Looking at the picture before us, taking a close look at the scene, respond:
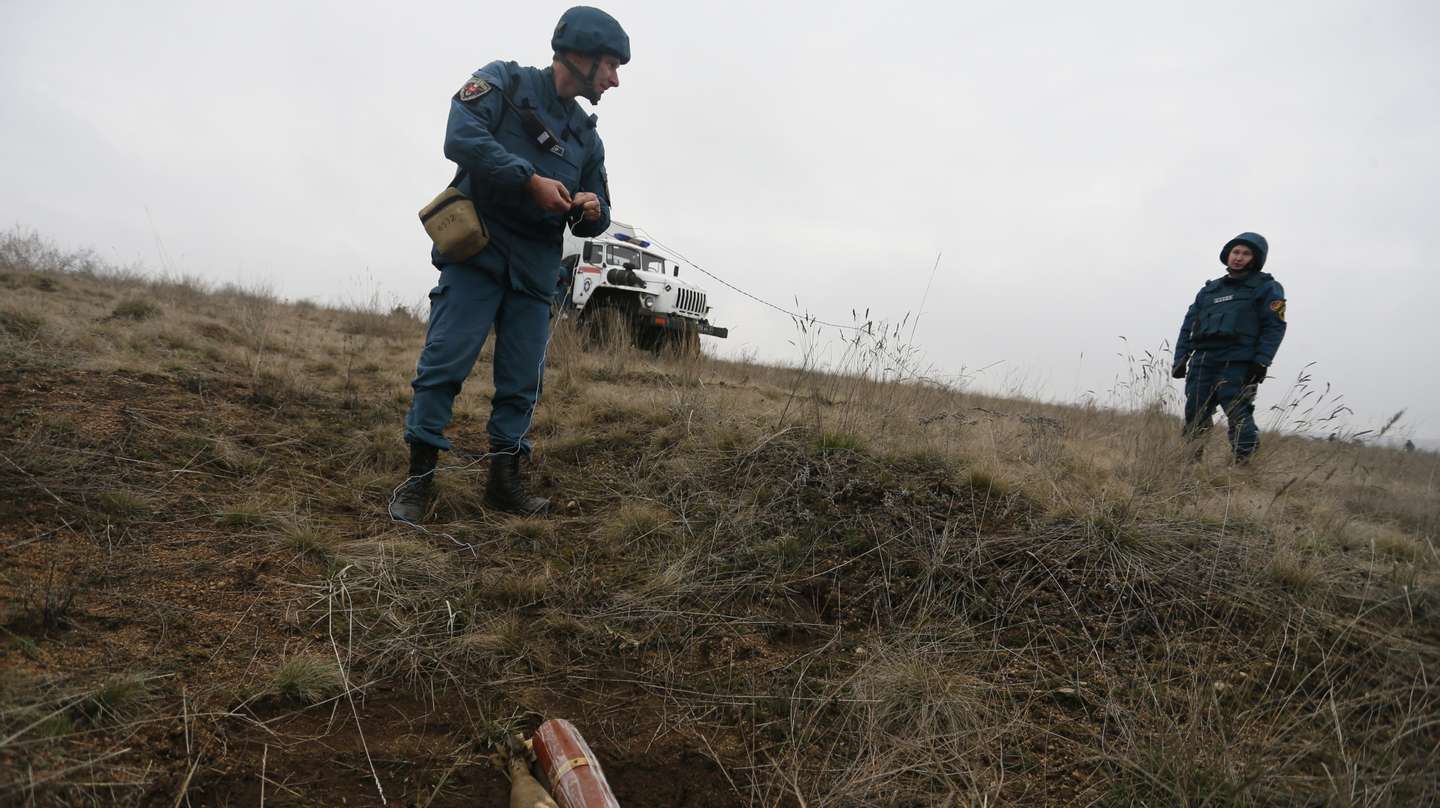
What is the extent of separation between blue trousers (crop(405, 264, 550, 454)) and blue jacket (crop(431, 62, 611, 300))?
76 mm

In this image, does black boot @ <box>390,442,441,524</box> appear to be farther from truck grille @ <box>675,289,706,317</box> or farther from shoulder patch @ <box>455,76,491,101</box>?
truck grille @ <box>675,289,706,317</box>

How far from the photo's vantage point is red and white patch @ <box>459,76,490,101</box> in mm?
2502

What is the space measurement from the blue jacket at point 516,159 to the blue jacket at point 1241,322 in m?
4.37

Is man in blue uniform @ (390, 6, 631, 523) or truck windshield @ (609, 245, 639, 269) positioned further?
truck windshield @ (609, 245, 639, 269)

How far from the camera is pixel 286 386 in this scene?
13.5 ft

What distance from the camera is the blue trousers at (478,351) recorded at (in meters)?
2.56

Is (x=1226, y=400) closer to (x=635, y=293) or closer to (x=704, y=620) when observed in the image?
(x=704, y=620)

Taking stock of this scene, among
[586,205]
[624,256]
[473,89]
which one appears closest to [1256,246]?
[586,205]

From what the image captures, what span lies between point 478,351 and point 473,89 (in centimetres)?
97

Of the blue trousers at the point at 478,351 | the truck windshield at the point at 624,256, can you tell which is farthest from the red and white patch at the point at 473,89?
the truck windshield at the point at 624,256

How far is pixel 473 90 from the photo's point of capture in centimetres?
251

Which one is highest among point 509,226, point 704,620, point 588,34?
point 588,34

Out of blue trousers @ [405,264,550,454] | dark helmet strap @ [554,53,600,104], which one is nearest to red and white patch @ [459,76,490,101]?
dark helmet strap @ [554,53,600,104]

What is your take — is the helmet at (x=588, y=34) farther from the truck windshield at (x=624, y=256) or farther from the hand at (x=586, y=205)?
the truck windshield at (x=624, y=256)
